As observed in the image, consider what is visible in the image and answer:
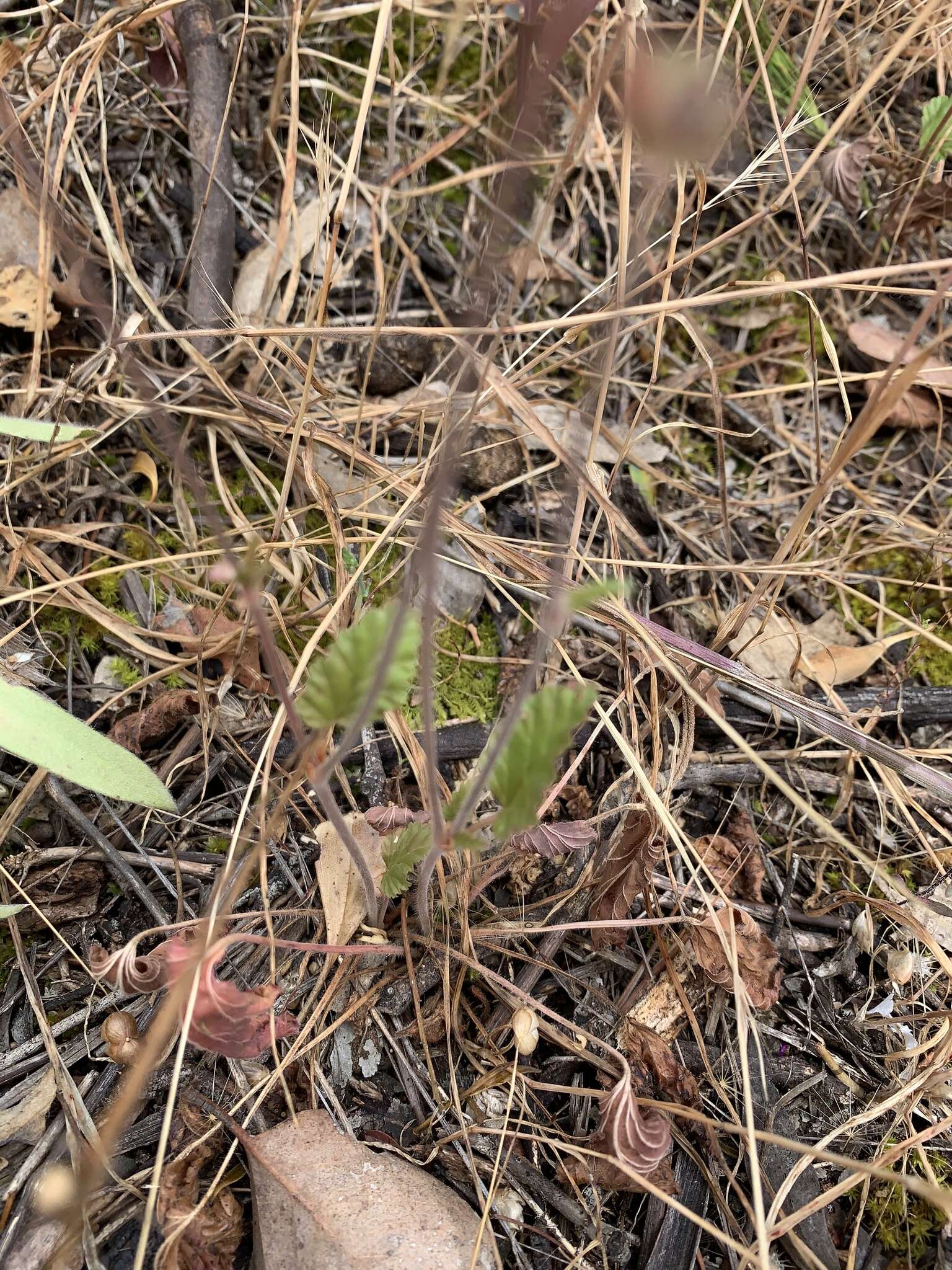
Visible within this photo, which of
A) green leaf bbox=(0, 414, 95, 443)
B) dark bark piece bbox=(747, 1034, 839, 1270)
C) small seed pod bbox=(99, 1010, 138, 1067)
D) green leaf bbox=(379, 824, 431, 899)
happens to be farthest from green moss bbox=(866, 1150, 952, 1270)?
green leaf bbox=(0, 414, 95, 443)

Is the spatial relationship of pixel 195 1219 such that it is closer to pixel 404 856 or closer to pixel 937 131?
pixel 404 856

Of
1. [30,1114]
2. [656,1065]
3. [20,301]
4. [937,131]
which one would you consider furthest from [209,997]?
[937,131]

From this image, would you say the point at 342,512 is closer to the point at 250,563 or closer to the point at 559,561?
the point at 559,561

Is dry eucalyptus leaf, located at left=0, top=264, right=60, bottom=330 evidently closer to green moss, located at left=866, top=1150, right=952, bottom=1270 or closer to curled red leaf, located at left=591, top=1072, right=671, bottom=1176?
curled red leaf, located at left=591, top=1072, right=671, bottom=1176

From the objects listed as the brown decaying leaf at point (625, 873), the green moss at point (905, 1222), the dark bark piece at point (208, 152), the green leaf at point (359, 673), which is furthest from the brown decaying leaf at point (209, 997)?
the dark bark piece at point (208, 152)

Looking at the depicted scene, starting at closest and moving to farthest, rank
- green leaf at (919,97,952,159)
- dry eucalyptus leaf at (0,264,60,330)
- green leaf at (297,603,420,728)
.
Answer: green leaf at (297,603,420,728), dry eucalyptus leaf at (0,264,60,330), green leaf at (919,97,952,159)
